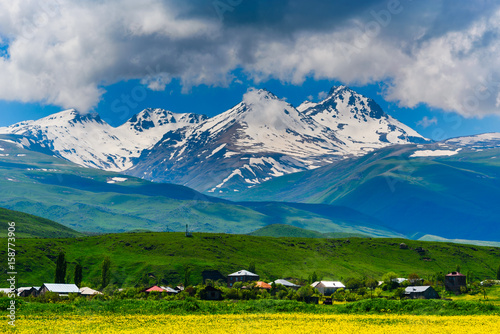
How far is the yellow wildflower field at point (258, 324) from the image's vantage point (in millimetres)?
71125

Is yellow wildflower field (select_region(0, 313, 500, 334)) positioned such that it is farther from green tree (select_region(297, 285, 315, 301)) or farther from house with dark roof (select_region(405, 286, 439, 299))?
house with dark roof (select_region(405, 286, 439, 299))

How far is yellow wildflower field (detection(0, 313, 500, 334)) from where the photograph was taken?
233 feet

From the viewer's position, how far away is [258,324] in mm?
79562

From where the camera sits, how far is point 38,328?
7050 centimetres

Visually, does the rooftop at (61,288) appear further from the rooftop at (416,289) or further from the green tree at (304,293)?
the rooftop at (416,289)

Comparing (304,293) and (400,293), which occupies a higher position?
(304,293)

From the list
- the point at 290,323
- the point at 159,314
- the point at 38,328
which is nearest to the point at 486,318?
the point at 290,323

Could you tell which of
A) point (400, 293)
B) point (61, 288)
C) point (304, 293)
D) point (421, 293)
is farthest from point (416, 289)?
point (61, 288)

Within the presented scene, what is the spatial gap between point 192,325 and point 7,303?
38.6m

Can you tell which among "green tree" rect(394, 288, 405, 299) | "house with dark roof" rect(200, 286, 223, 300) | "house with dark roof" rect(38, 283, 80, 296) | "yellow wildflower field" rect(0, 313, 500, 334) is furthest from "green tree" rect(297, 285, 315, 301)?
"yellow wildflower field" rect(0, 313, 500, 334)

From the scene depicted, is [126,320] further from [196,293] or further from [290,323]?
[196,293]

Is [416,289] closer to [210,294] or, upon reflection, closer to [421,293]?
[421,293]

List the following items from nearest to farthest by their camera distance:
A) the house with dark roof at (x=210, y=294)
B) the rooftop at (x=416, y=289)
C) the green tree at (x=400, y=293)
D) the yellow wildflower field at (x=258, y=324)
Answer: the yellow wildflower field at (x=258, y=324) → the house with dark roof at (x=210, y=294) → the green tree at (x=400, y=293) → the rooftop at (x=416, y=289)

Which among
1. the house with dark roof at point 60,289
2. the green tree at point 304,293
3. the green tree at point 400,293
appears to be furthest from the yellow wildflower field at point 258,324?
the green tree at point 400,293
